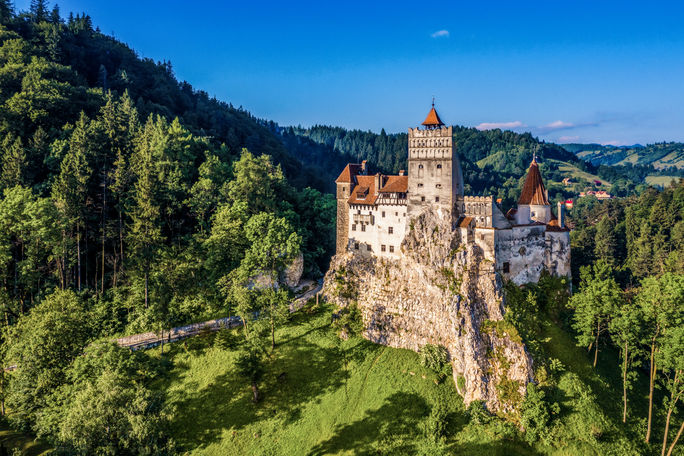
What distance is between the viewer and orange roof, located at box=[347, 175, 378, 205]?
63794 millimetres

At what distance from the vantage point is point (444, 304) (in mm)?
54875

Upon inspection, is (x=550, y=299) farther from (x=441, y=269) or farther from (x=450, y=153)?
(x=450, y=153)

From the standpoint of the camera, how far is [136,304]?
196 feet

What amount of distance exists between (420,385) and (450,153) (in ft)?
101

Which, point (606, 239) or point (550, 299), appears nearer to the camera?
point (550, 299)

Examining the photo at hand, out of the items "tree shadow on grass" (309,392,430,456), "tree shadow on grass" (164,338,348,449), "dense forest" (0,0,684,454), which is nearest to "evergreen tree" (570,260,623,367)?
"dense forest" (0,0,684,454)

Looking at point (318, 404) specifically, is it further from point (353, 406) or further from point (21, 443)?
point (21, 443)

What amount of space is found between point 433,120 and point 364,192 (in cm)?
1484

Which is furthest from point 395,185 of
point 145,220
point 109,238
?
point 109,238

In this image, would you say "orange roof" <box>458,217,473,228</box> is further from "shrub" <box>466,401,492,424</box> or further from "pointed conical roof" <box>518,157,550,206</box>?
"shrub" <box>466,401,492,424</box>

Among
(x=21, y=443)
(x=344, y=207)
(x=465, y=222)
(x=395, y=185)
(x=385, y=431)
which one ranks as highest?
(x=395, y=185)

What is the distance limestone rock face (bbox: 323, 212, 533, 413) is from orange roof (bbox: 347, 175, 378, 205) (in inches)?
322

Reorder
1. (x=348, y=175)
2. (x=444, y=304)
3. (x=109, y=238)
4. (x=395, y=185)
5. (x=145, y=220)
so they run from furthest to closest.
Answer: (x=348, y=175) → (x=109, y=238) → (x=395, y=185) → (x=145, y=220) → (x=444, y=304)

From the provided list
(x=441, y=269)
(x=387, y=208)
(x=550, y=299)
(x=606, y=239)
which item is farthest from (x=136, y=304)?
(x=606, y=239)
